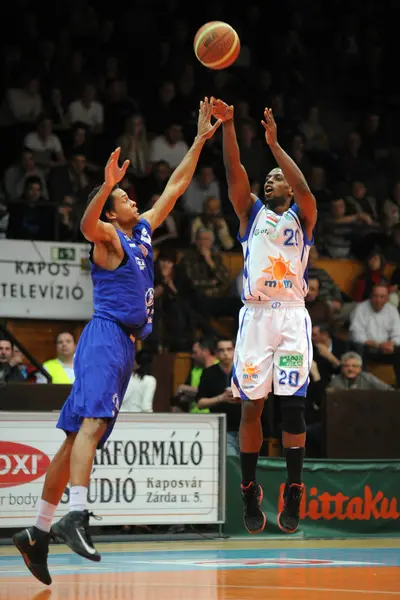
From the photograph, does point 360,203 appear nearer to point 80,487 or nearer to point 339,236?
point 339,236

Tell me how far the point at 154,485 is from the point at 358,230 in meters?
7.55

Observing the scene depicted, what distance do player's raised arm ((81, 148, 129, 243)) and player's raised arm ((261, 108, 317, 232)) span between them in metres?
1.54

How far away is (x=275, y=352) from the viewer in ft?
29.4

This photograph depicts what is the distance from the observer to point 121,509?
1241 cm

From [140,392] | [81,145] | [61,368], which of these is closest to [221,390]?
[140,392]

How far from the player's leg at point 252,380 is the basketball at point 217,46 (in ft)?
6.45

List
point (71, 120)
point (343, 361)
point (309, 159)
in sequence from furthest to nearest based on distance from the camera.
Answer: point (309, 159)
point (71, 120)
point (343, 361)

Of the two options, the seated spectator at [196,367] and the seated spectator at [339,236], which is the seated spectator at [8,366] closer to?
the seated spectator at [196,367]

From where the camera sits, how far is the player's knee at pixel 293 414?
8.90m

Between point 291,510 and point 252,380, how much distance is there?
1.03 meters

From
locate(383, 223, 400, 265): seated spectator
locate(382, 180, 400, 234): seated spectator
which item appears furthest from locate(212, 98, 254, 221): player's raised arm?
locate(382, 180, 400, 234): seated spectator

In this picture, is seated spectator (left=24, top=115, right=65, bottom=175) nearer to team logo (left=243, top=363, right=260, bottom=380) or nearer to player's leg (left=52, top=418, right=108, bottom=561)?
team logo (left=243, top=363, right=260, bottom=380)

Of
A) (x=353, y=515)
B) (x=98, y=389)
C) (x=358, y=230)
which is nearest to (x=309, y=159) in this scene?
(x=358, y=230)

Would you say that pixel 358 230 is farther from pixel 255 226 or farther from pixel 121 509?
pixel 255 226
